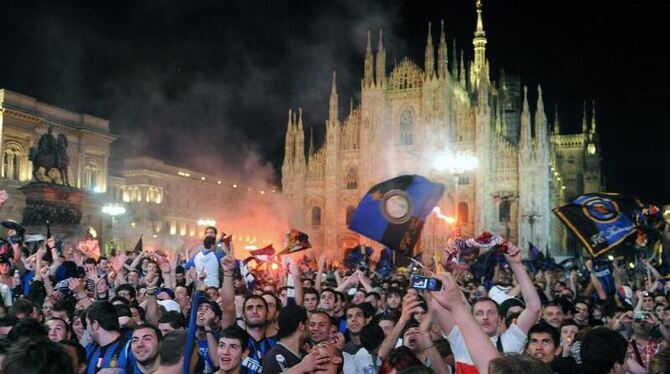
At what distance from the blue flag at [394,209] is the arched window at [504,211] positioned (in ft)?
121

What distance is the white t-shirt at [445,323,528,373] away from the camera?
4402 mm

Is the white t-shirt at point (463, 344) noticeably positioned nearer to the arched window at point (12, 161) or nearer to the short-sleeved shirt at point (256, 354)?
the short-sleeved shirt at point (256, 354)

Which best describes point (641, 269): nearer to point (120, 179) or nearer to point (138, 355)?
point (138, 355)

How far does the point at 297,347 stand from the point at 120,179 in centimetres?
5698

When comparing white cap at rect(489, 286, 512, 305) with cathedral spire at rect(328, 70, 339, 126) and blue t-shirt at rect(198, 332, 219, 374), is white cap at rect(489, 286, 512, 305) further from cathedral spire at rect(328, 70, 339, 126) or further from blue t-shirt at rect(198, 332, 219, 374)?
cathedral spire at rect(328, 70, 339, 126)

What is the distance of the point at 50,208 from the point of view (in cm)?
2195

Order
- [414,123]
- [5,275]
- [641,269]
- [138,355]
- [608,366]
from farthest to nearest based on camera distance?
[414,123]
[641,269]
[5,275]
[138,355]
[608,366]

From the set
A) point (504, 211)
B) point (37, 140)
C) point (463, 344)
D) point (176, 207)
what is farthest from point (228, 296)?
point (176, 207)

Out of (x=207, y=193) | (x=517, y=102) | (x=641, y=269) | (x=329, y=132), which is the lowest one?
(x=641, y=269)

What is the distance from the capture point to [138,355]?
491 centimetres

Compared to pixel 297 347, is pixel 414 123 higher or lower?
higher

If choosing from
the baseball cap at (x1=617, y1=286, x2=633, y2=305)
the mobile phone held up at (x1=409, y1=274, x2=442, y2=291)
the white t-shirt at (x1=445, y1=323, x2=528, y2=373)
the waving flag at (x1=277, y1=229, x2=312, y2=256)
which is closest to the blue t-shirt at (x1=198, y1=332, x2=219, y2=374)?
the white t-shirt at (x1=445, y1=323, x2=528, y2=373)

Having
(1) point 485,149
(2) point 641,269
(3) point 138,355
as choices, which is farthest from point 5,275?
(1) point 485,149

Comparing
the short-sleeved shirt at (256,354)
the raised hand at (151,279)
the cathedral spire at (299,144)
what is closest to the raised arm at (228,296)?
the short-sleeved shirt at (256,354)
